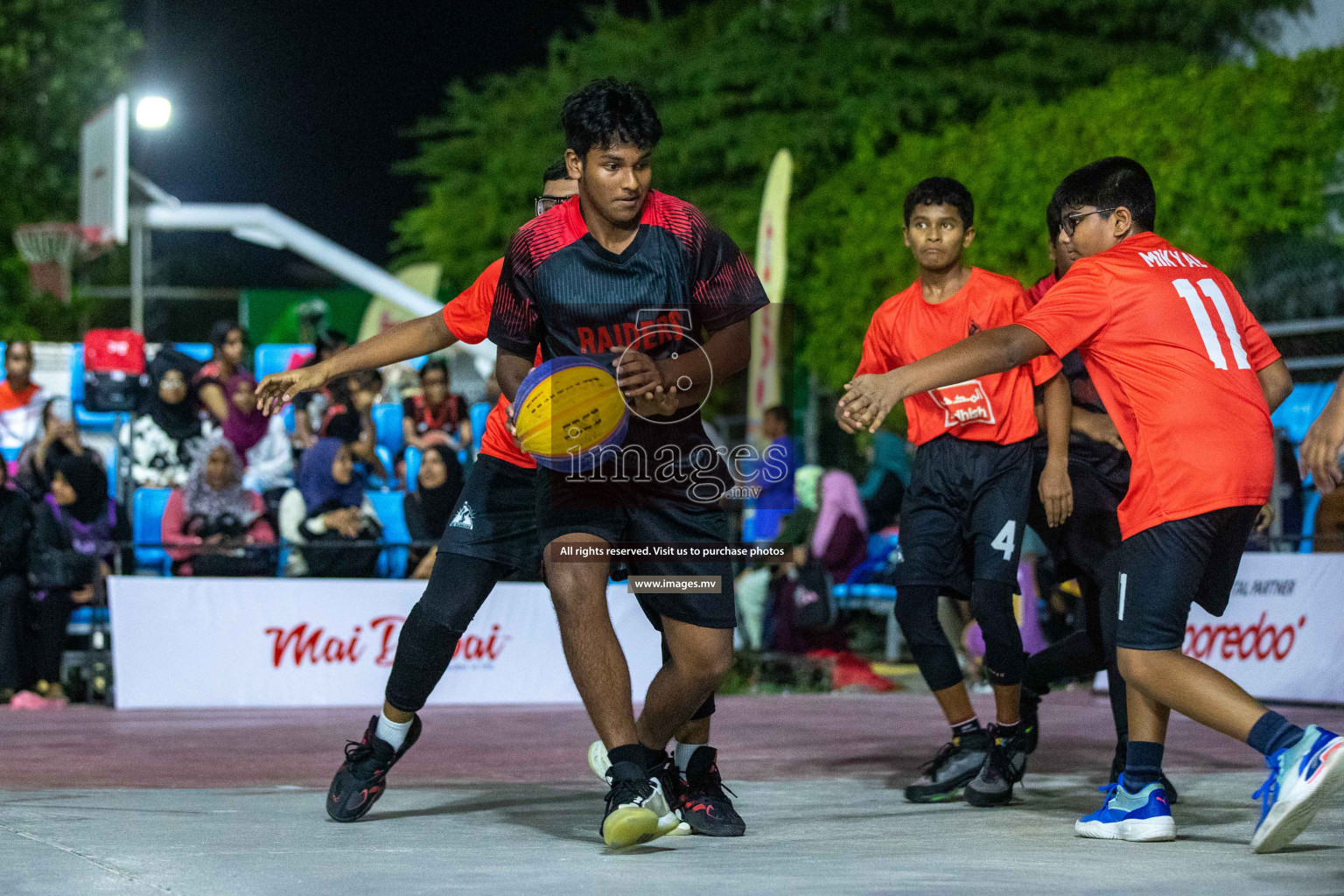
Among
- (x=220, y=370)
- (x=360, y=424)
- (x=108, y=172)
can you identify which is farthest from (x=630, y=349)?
(x=108, y=172)

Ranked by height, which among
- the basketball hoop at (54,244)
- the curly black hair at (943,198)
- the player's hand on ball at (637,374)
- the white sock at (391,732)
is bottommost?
the white sock at (391,732)

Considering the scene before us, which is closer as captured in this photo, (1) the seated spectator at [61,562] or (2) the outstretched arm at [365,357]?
(2) the outstretched arm at [365,357]

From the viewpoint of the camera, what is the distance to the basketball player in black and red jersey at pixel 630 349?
4.76 m

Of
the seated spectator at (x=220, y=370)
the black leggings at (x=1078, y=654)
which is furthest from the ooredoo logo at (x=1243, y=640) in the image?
the seated spectator at (x=220, y=370)

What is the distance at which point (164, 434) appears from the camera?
12.7m

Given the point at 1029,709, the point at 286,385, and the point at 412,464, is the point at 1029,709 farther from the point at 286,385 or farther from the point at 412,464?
the point at 412,464

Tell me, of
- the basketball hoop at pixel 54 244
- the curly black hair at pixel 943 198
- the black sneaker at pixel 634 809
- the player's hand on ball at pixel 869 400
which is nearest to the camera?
the player's hand on ball at pixel 869 400

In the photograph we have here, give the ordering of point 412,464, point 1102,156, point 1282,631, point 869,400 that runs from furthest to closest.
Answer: point 1102,156 < point 412,464 < point 1282,631 < point 869,400

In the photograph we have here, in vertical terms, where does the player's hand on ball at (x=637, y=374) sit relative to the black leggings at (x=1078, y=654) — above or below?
above

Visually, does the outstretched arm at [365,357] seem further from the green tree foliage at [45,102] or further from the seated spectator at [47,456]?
the green tree foliage at [45,102]

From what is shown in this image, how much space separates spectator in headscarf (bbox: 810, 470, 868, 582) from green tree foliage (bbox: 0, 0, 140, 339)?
1136 inches

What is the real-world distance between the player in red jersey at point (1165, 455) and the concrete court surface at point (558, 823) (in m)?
0.36

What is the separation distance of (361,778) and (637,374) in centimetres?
170

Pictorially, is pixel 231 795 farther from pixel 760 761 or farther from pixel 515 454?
pixel 760 761
